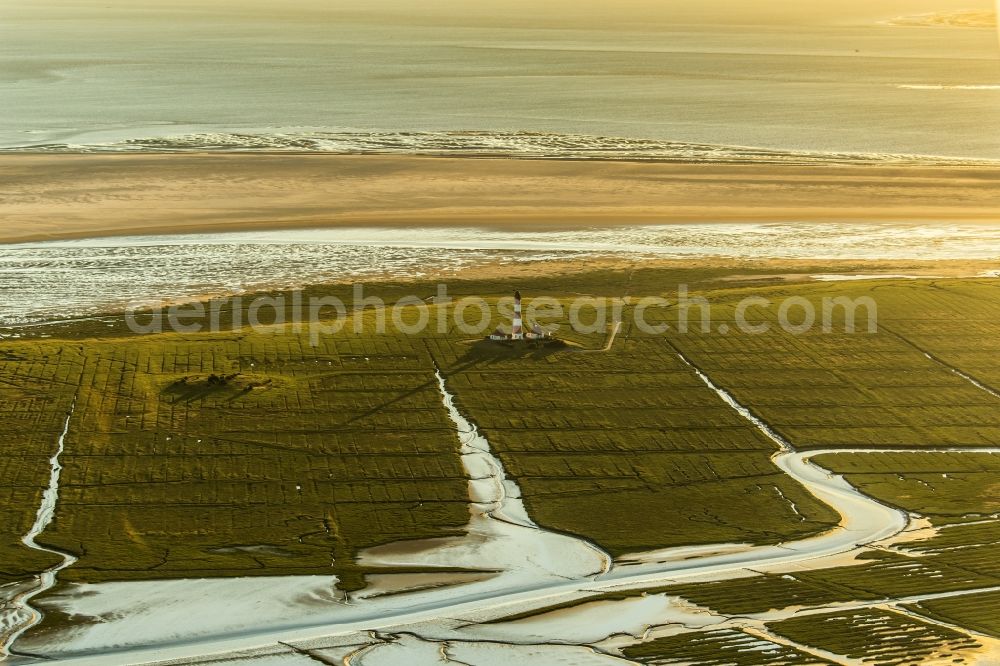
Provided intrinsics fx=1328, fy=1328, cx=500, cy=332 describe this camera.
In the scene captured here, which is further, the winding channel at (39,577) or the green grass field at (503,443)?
the green grass field at (503,443)

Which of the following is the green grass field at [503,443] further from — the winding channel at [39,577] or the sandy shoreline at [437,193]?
the sandy shoreline at [437,193]

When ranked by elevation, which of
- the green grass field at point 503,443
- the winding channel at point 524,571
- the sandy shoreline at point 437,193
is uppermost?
the sandy shoreline at point 437,193

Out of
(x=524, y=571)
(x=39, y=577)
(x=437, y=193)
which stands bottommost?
(x=524, y=571)

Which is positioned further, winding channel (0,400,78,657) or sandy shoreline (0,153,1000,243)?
sandy shoreline (0,153,1000,243)

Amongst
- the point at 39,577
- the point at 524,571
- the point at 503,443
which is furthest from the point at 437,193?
the point at 39,577

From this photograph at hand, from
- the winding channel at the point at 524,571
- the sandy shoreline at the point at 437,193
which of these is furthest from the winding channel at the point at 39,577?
the sandy shoreline at the point at 437,193

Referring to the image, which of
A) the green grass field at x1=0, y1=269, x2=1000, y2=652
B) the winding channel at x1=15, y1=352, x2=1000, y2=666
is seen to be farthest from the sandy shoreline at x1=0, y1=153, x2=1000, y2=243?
the winding channel at x1=15, y1=352, x2=1000, y2=666

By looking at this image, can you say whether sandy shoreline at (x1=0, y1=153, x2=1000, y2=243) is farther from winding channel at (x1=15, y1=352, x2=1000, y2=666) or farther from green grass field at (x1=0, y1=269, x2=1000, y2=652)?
winding channel at (x1=15, y1=352, x2=1000, y2=666)

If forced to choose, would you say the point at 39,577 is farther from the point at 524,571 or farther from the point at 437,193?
the point at 437,193

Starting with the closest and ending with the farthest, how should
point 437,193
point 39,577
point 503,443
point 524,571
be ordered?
point 39,577
point 524,571
point 503,443
point 437,193

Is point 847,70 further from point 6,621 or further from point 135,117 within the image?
point 6,621
